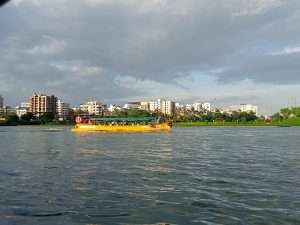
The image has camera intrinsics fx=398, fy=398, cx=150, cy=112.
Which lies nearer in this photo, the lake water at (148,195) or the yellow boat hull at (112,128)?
the lake water at (148,195)

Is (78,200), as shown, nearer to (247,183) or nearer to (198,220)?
(198,220)

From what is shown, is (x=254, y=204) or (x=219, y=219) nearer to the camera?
(x=219, y=219)

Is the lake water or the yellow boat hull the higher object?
the yellow boat hull

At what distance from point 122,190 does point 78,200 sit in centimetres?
191

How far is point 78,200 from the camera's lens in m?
11.1

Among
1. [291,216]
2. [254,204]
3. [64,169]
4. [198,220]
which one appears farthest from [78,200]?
[64,169]

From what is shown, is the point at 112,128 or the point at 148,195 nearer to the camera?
the point at 148,195

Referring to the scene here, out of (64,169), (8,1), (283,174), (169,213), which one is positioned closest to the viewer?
(8,1)

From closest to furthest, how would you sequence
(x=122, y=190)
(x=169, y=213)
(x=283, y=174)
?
(x=169, y=213) < (x=122, y=190) < (x=283, y=174)

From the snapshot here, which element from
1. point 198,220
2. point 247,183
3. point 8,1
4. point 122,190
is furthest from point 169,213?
point 8,1

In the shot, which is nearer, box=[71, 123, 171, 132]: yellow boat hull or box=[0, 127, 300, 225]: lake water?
box=[0, 127, 300, 225]: lake water

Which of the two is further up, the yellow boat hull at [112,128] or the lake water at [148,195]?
the yellow boat hull at [112,128]

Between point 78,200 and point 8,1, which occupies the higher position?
point 8,1

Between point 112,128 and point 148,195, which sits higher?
point 112,128
